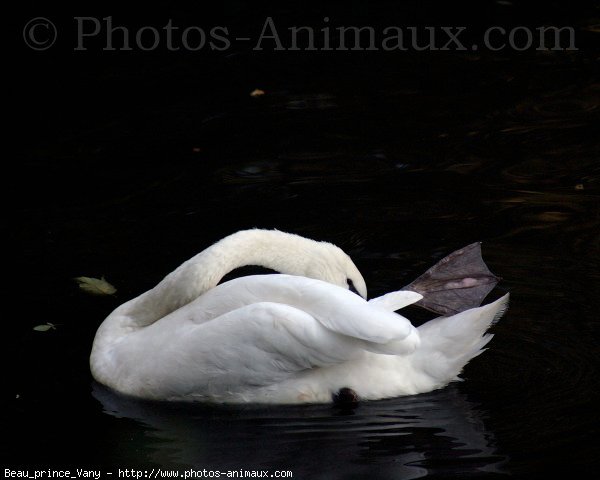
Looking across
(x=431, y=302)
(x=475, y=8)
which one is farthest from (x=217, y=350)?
(x=475, y=8)

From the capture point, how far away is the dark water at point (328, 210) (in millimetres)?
5316

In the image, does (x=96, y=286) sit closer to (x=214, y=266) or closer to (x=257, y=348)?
(x=214, y=266)

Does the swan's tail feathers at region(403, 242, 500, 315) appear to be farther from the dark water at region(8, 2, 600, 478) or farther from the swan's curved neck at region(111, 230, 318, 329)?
the swan's curved neck at region(111, 230, 318, 329)

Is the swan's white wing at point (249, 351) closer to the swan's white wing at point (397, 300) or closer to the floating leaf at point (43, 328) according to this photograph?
the swan's white wing at point (397, 300)

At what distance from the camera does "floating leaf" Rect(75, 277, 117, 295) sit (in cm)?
704

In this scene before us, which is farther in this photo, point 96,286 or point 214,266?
point 96,286

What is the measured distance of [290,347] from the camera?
549cm

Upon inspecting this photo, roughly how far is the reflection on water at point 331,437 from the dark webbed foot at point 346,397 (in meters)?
0.04

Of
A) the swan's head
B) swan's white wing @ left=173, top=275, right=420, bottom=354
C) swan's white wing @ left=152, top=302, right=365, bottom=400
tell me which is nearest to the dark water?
swan's white wing @ left=152, top=302, right=365, bottom=400

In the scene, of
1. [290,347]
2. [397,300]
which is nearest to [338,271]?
[397,300]

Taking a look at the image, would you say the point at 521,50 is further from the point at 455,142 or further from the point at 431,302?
the point at 431,302

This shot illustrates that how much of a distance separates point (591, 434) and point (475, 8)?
7.37 meters

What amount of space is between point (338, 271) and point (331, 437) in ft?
3.51

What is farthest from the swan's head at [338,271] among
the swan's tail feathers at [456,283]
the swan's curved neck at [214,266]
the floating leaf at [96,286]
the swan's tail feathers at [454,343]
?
the floating leaf at [96,286]
